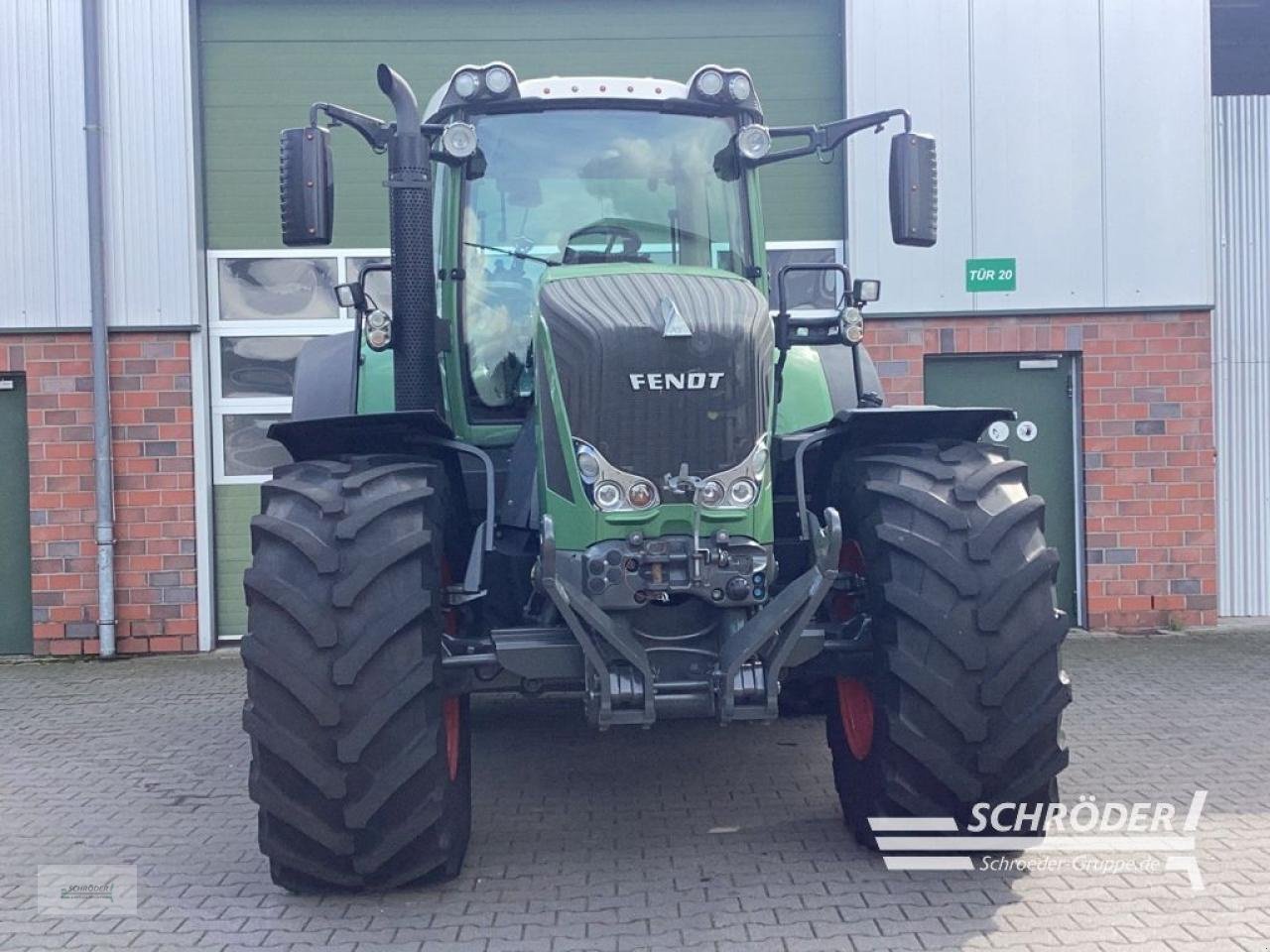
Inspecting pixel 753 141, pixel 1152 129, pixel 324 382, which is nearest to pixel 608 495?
pixel 753 141

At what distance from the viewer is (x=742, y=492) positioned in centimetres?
444

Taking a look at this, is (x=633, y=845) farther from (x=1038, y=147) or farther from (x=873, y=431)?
(x=1038, y=147)

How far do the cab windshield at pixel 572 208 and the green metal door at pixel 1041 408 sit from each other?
498cm

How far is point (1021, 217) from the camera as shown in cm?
989

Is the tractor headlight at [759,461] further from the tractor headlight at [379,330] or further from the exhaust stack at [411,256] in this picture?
the tractor headlight at [379,330]

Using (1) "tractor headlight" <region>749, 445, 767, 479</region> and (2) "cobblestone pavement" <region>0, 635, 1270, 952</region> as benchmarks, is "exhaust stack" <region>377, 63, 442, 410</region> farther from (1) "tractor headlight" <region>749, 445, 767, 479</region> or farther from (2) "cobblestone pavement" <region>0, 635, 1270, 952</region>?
(2) "cobblestone pavement" <region>0, 635, 1270, 952</region>

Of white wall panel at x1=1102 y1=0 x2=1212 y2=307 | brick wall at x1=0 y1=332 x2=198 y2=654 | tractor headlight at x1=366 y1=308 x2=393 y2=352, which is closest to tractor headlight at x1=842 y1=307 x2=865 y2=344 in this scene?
tractor headlight at x1=366 y1=308 x2=393 y2=352

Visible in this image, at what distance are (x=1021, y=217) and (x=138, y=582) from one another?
7.25m

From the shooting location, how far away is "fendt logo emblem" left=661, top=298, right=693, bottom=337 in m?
4.31

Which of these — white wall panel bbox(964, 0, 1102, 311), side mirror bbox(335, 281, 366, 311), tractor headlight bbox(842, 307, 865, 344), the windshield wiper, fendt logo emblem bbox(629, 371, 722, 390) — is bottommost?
fendt logo emblem bbox(629, 371, 722, 390)

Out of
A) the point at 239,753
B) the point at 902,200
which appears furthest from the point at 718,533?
the point at 239,753

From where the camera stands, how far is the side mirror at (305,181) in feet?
16.0

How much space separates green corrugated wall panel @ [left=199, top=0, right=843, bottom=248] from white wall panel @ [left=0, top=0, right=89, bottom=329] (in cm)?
94

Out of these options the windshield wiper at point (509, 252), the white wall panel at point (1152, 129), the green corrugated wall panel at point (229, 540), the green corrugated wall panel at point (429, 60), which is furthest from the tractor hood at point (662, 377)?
the white wall panel at point (1152, 129)
